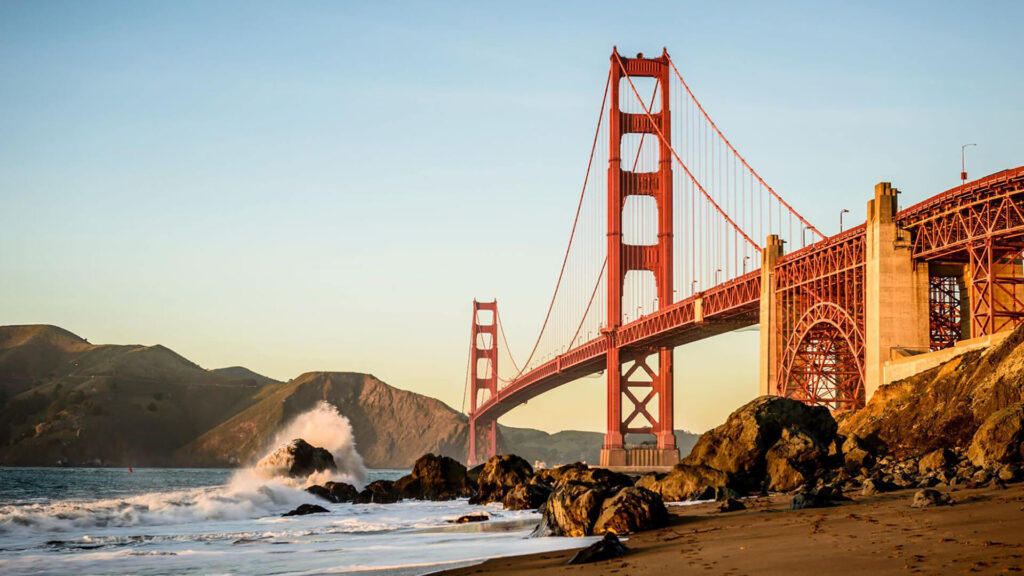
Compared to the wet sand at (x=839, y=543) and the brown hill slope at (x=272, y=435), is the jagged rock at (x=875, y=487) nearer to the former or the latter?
the wet sand at (x=839, y=543)

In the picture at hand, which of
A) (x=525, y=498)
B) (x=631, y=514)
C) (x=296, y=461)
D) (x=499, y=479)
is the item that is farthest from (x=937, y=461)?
(x=296, y=461)

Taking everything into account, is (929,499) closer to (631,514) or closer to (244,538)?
(631,514)

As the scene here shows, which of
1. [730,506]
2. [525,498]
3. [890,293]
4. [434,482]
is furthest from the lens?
[434,482]

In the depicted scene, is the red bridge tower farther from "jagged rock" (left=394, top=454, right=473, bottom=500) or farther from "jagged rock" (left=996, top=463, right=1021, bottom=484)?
"jagged rock" (left=996, top=463, right=1021, bottom=484)

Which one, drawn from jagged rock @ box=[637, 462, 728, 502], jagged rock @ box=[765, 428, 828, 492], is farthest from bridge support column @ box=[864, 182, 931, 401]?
jagged rock @ box=[637, 462, 728, 502]

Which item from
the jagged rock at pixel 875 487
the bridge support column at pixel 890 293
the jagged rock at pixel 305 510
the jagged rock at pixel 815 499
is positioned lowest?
the jagged rock at pixel 305 510

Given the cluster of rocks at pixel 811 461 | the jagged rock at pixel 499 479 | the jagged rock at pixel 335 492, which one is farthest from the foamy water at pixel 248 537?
the cluster of rocks at pixel 811 461
